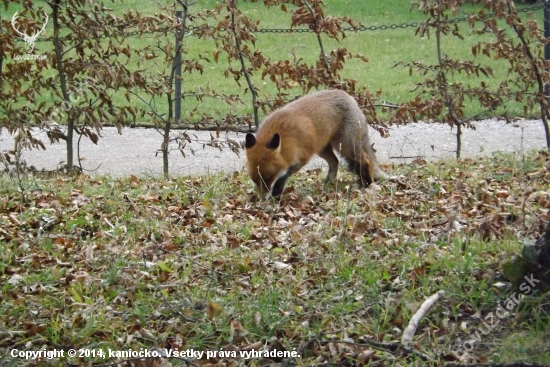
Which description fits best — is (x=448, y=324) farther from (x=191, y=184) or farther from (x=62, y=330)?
(x=191, y=184)

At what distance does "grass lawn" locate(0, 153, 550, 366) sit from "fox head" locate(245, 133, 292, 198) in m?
0.27

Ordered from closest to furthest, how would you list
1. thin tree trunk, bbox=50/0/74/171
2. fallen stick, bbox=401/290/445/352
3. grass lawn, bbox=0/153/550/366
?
fallen stick, bbox=401/290/445/352, grass lawn, bbox=0/153/550/366, thin tree trunk, bbox=50/0/74/171

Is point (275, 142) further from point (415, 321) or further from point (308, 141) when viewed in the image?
point (415, 321)

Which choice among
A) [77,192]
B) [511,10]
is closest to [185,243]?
[77,192]

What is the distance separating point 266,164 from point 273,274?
2.83 m

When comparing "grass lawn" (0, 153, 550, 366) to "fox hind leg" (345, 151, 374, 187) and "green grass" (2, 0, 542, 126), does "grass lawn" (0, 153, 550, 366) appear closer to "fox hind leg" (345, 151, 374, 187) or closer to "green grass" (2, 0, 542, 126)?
"fox hind leg" (345, 151, 374, 187)

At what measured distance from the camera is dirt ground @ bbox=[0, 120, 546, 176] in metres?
11.4

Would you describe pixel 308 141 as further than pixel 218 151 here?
No

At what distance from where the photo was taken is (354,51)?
19.8 metres

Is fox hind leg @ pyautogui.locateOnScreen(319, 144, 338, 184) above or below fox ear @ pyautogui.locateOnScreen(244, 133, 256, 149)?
below

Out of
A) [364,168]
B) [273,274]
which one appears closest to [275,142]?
[364,168]

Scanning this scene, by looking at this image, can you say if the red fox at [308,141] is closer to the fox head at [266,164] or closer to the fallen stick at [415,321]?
the fox head at [266,164]

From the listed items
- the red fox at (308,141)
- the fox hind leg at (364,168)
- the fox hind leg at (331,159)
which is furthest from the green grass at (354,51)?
the fox hind leg at (364,168)

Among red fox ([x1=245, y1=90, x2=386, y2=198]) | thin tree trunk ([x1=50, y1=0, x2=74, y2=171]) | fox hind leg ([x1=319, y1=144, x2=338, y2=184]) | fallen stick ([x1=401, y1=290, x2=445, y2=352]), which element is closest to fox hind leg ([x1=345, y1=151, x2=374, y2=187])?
red fox ([x1=245, y1=90, x2=386, y2=198])
